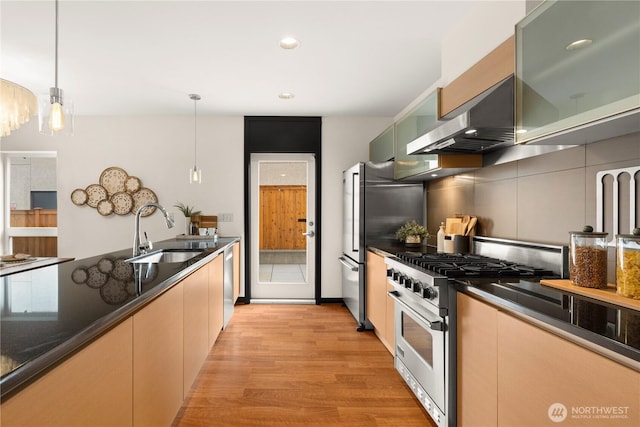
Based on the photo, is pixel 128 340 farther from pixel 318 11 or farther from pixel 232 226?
pixel 232 226

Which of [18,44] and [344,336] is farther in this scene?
[344,336]

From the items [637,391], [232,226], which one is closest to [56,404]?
[637,391]

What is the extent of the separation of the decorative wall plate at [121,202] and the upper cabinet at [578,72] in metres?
4.57

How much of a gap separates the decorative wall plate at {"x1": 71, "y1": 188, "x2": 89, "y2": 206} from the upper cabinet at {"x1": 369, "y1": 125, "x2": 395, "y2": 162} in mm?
3687

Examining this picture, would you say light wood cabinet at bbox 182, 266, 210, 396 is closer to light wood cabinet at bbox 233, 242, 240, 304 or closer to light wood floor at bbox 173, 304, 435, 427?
light wood floor at bbox 173, 304, 435, 427

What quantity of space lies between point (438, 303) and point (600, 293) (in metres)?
0.67

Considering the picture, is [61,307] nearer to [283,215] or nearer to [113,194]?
[283,215]

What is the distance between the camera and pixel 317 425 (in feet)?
6.64

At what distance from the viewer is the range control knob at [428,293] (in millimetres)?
1888

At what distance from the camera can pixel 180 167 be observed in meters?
4.82

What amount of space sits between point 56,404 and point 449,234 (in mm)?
2730

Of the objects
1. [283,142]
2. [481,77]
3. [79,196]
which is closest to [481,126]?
[481,77]

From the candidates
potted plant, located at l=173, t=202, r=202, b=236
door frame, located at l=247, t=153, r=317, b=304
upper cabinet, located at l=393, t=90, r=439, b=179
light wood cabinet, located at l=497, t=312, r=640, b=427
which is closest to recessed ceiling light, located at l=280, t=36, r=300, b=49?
upper cabinet, located at l=393, t=90, r=439, b=179

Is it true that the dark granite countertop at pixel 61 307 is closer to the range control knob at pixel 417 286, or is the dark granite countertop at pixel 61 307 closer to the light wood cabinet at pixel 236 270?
the range control knob at pixel 417 286
